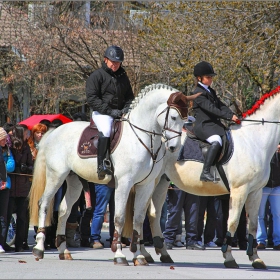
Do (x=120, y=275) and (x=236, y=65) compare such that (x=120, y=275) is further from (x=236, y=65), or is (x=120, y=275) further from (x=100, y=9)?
(x=100, y=9)

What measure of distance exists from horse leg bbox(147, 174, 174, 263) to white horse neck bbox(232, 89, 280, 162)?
1.55 metres

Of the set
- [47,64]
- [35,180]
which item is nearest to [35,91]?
[47,64]

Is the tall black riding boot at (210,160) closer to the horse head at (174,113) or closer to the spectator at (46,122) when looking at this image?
the horse head at (174,113)

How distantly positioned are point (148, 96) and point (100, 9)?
16.4 metres

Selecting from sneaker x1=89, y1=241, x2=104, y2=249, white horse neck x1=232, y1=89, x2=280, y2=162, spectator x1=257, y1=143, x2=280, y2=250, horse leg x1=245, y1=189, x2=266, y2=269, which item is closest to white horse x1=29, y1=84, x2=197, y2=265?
white horse neck x1=232, y1=89, x2=280, y2=162

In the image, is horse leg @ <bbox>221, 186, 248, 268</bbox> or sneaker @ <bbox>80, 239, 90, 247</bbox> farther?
sneaker @ <bbox>80, 239, 90, 247</bbox>

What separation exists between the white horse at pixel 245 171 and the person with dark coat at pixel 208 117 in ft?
0.91

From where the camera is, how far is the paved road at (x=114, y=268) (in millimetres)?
9031

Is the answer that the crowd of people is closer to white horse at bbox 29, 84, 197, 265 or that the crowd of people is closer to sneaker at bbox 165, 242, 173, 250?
sneaker at bbox 165, 242, 173, 250

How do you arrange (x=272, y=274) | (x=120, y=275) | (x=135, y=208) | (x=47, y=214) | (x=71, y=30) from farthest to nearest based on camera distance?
(x=71, y=30)
(x=47, y=214)
(x=135, y=208)
(x=272, y=274)
(x=120, y=275)

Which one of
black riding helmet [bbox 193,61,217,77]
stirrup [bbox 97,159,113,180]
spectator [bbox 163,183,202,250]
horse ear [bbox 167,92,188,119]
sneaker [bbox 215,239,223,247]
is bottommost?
sneaker [bbox 215,239,223,247]

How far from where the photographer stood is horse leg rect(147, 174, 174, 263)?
11070 mm

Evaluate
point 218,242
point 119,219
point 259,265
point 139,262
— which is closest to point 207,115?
point 119,219

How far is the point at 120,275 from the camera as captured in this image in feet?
29.6
